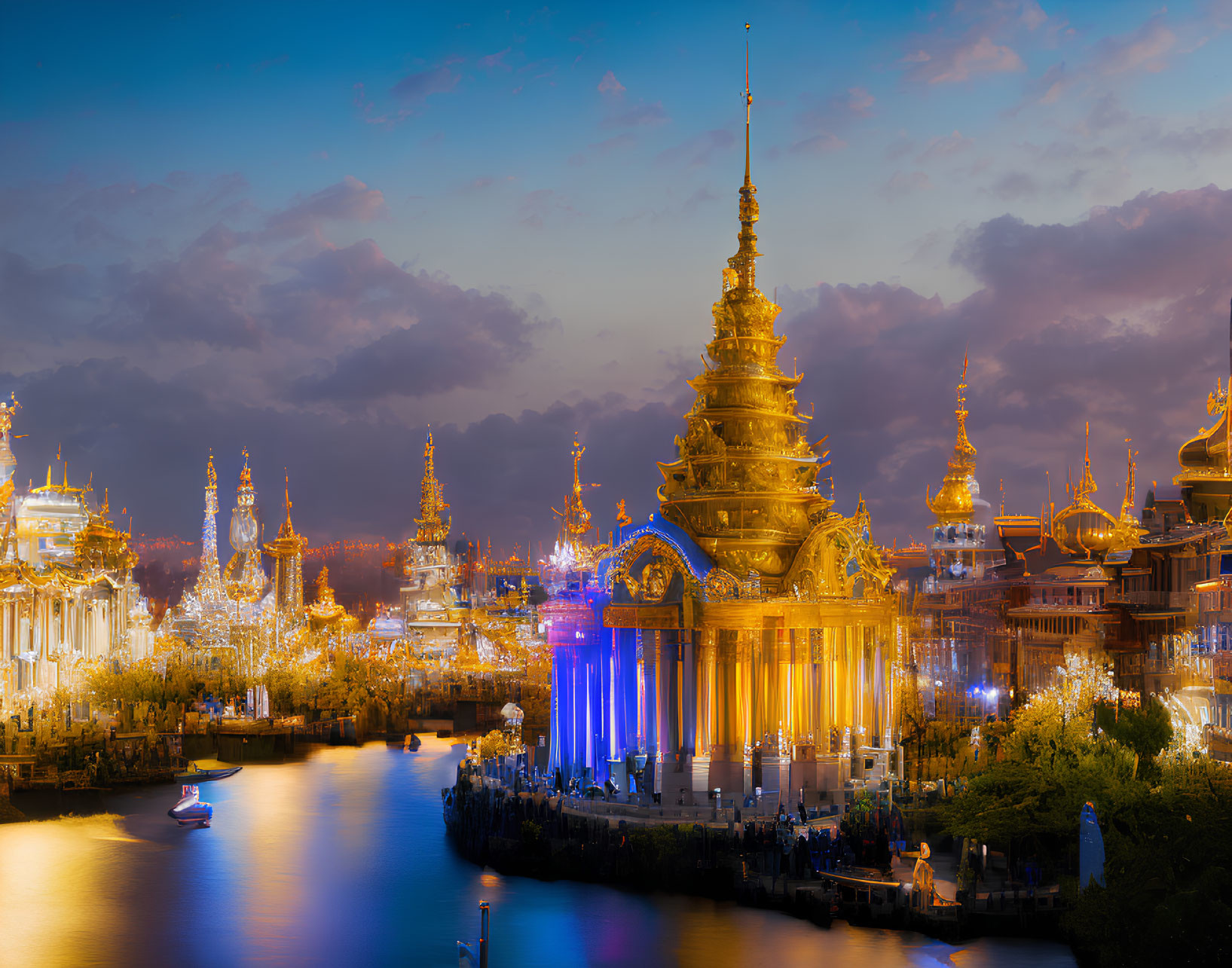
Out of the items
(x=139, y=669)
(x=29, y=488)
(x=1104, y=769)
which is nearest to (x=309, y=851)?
(x=1104, y=769)

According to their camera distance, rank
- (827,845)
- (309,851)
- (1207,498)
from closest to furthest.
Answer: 1. (827,845)
2. (309,851)
3. (1207,498)

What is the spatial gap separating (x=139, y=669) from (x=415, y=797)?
90.0ft

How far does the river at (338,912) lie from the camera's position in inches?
889

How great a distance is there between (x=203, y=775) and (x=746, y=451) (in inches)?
950

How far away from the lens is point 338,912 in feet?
84.9

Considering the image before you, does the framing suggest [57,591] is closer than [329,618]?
Yes

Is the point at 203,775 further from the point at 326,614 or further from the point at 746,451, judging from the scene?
the point at 326,614

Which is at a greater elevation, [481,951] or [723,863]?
[723,863]

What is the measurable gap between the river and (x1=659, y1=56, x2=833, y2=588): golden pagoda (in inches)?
431

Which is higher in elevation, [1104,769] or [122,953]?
[1104,769]

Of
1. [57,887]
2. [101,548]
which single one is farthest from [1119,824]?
[101,548]

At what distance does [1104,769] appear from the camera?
23.8 m

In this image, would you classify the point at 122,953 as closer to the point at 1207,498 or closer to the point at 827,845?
the point at 827,845

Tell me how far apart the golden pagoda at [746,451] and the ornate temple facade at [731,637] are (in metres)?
0.07
